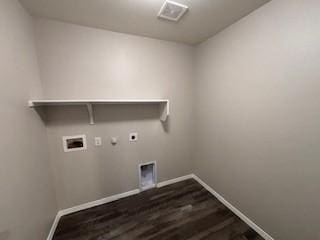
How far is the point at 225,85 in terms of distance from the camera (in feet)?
5.78

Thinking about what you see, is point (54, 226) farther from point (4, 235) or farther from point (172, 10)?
point (172, 10)

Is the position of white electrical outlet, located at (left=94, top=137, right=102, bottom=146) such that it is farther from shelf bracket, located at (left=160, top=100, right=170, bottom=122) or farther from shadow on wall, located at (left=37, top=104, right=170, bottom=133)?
shelf bracket, located at (left=160, top=100, right=170, bottom=122)

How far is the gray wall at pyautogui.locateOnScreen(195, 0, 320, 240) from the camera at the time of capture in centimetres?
106

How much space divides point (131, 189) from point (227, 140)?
5.34ft

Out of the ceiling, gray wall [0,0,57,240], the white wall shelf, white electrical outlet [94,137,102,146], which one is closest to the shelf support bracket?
the white wall shelf

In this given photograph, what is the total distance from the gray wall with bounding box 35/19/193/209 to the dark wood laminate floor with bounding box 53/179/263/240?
0.82 feet

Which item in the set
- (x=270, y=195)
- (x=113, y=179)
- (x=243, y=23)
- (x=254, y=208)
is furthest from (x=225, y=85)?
(x=113, y=179)

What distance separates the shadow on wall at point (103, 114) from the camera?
5.20 feet

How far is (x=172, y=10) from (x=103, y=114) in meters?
1.46

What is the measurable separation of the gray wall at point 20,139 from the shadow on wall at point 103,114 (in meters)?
0.17

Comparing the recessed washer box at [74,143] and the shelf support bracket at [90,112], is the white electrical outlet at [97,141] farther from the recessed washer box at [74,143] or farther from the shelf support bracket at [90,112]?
the shelf support bracket at [90,112]

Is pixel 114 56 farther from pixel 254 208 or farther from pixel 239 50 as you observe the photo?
pixel 254 208

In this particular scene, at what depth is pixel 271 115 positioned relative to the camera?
129cm

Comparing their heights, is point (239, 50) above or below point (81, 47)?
below
